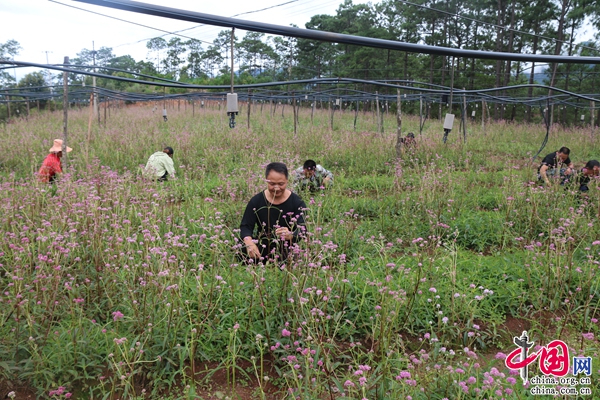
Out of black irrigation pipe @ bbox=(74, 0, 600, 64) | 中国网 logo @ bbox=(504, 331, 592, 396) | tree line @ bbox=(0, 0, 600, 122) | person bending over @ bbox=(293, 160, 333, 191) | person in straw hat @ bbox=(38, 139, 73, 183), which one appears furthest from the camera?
tree line @ bbox=(0, 0, 600, 122)

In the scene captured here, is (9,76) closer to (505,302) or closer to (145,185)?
(145,185)

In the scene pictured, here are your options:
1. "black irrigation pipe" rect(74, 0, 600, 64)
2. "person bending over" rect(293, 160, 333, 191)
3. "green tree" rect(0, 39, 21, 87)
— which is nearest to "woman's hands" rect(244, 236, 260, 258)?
"black irrigation pipe" rect(74, 0, 600, 64)

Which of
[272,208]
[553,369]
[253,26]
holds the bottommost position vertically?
[553,369]

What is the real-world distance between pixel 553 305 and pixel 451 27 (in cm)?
3630

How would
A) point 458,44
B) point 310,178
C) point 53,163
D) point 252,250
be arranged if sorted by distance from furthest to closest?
point 458,44
point 53,163
point 310,178
point 252,250

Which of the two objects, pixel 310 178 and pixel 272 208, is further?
pixel 310 178

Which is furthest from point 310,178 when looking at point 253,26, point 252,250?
point 253,26

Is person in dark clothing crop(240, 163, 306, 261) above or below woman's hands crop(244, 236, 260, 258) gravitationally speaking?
above

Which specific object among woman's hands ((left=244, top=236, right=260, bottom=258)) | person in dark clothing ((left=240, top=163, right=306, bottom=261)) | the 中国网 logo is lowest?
the 中国网 logo

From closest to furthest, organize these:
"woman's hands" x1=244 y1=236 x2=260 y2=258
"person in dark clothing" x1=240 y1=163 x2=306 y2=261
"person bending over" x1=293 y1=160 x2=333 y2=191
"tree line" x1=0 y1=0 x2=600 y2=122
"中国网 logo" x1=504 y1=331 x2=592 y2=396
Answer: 1. "中国网 logo" x1=504 y1=331 x2=592 y2=396
2. "woman's hands" x1=244 y1=236 x2=260 y2=258
3. "person in dark clothing" x1=240 y1=163 x2=306 y2=261
4. "person bending over" x1=293 y1=160 x2=333 y2=191
5. "tree line" x1=0 y1=0 x2=600 y2=122

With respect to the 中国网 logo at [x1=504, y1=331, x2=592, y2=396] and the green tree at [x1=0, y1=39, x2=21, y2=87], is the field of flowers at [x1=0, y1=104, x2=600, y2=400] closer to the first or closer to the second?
the 中国网 logo at [x1=504, y1=331, x2=592, y2=396]

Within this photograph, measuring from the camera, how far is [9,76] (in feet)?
154

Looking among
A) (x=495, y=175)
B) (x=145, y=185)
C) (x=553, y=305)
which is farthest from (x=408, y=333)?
(x=495, y=175)

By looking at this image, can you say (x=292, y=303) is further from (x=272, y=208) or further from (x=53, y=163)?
(x=53, y=163)
